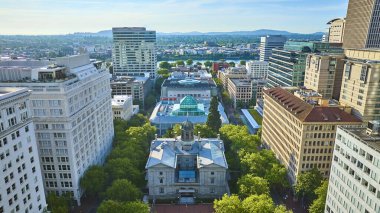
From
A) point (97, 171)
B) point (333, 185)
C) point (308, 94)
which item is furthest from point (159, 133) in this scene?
point (333, 185)

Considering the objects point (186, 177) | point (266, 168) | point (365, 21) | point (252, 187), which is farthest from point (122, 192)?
point (365, 21)

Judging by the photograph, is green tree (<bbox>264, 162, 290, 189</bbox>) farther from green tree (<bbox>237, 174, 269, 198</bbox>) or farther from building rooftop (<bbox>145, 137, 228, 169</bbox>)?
building rooftop (<bbox>145, 137, 228, 169</bbox>)

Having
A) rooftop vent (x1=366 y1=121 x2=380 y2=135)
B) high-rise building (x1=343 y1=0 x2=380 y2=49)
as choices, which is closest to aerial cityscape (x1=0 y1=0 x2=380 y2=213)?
rooftop vent (x1=366 y1=121 x2=380 y2=135)

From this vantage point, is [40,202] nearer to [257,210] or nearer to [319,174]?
[257,210]

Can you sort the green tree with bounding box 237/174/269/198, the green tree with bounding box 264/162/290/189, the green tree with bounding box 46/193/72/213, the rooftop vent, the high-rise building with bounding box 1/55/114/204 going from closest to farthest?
the rooftop vent < the green tree with bounding box 46/193/72/213 < the high-rise building with bounding box 1/55/114/204 < the green tree with bounding box 237/174/269/198 < the green tree with bounding box 264/162/290/189

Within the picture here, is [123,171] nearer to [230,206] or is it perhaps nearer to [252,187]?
[230,206]

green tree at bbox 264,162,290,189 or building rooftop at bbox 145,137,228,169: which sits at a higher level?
building rooftop at bbox 145,137,228,169

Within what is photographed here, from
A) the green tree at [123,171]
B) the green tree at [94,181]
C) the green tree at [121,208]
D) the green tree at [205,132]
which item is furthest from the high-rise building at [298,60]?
the green tree at [121,208]
